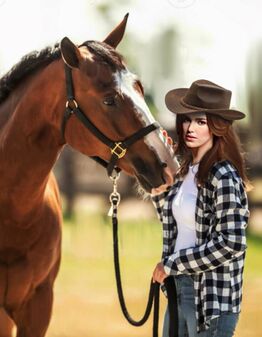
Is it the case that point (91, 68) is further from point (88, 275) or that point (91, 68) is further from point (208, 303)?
point (88, 275)

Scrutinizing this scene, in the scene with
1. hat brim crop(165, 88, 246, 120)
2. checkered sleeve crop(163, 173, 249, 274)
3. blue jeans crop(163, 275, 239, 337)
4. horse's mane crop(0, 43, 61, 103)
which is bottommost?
blue jeans crop(163, 275, 239, 337)

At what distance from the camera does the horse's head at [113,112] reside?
2828 millimetres

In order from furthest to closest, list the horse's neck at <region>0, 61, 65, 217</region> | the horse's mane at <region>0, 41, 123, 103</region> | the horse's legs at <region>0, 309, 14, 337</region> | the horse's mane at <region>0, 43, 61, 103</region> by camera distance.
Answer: the horse's legs at <region>0, 309, 14, 337</region> < the horse's mane at <region>0, 43, 61, 103</region> < the horse's neck at <region>0, 61, 65, 217</region> < the horse's mane at <region>0, 41, 123, 103</region>

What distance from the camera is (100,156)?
9.86 ft

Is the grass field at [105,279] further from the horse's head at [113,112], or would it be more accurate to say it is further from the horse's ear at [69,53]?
the horse's ear at [69,53]

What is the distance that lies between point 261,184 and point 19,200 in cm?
919

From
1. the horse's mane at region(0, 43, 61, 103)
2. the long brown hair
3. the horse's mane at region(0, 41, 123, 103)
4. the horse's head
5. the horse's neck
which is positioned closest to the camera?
the long brown hair

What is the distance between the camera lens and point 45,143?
3.13m

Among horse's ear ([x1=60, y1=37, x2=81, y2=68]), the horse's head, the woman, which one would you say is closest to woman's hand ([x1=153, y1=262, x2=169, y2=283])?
the woman

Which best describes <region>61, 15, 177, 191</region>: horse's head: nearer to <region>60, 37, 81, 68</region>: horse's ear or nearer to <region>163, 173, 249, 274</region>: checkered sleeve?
<region>60, 37, 81, 68</region>: horse's ear

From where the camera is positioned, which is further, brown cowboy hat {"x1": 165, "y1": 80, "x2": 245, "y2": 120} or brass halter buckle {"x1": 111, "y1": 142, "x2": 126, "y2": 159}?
brass halter buckle {"x1": 111, "y1": 142, "x2": 126, "y2": 159}

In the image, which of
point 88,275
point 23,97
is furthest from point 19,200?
point 88,275

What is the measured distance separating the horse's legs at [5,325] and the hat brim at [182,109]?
1338 mm

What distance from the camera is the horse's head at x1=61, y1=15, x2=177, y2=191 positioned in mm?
2828
